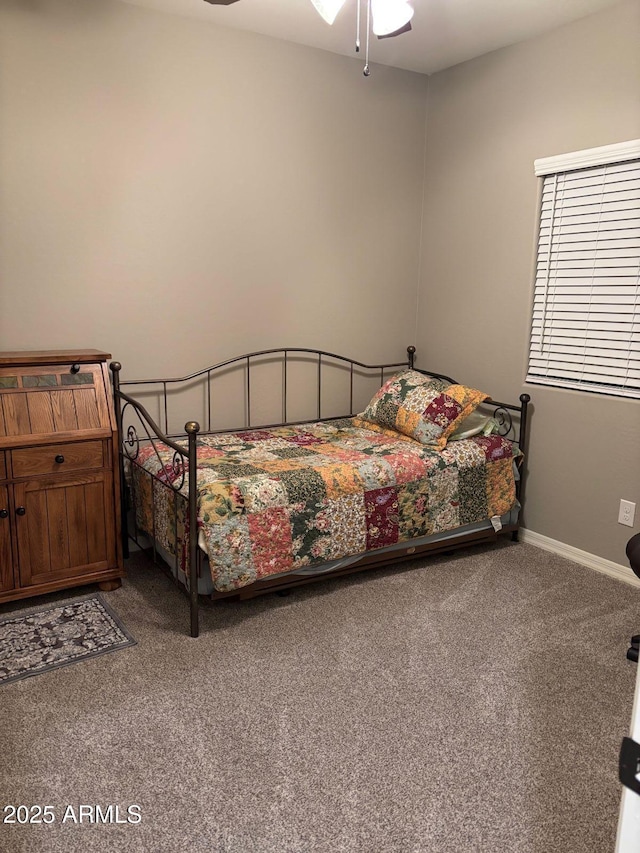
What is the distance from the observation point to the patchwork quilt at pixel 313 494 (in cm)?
252

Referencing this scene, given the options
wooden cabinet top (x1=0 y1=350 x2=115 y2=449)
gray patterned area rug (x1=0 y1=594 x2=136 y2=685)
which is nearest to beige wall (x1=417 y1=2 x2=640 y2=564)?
wooden cabinet top (x1=0 y1=350 x2=115 y2=449)

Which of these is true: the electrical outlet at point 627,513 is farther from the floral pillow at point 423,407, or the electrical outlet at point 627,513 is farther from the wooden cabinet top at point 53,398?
the wooden cabinet top at point 53,398

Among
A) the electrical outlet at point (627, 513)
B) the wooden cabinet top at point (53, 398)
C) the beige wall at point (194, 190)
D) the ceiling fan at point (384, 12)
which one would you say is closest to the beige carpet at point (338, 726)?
the electrical outlet at point (627, 513)

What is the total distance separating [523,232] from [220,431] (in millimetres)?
1873

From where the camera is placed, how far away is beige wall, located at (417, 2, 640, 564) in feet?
9.82

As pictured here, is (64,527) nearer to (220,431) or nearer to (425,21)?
(220,431)

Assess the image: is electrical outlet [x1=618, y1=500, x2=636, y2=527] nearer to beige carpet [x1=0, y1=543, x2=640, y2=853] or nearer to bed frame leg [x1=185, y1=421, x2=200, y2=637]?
beige carpet [x1=0, y1=543, x2=640, y2=853]

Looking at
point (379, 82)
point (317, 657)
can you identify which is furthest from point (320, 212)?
point (317, 657)

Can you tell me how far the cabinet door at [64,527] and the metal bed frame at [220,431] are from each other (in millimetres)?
220

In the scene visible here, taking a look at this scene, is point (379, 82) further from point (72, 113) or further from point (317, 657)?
point (317, 657)

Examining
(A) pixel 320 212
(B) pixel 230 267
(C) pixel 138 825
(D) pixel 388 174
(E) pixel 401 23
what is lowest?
(C) pixel 138 825

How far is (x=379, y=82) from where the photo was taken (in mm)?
3680

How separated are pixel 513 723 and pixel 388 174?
2.97 metres

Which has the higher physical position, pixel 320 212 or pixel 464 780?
pixel 320 212
